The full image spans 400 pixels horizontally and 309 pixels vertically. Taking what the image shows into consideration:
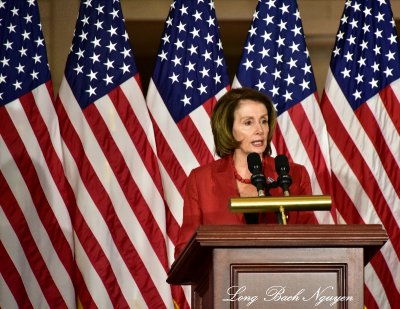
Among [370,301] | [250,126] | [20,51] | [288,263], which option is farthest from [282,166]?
[20,51]

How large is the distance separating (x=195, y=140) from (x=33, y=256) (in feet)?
3.76

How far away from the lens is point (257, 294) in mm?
2791

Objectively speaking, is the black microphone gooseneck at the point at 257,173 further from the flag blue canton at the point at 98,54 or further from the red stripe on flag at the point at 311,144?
the flag blue canton at the point at 98,54

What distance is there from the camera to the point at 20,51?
227 inches

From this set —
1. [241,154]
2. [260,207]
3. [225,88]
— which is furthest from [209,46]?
[260,207]

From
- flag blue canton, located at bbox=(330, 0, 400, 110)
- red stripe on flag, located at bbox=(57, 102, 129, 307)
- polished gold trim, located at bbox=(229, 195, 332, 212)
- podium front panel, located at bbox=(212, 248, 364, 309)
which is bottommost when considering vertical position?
red stripe on flag, located at bbox=(57, 102, 129, 307)

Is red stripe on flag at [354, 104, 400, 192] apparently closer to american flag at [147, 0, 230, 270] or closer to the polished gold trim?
american flag at [147, 0, 230, 270]

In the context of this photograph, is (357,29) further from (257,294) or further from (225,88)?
(257,294)

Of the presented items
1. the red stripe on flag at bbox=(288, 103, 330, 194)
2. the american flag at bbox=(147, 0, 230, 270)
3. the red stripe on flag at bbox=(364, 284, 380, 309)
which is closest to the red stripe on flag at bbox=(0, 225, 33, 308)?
the american flag at bbox=(147, 0, 230, 270)

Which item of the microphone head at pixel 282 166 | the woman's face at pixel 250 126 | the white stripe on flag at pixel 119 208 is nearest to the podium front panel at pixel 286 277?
the microphone head at pixel 282 166

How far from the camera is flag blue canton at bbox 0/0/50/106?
570cm

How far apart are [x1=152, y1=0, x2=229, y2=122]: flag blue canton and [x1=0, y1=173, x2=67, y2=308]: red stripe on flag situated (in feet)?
3.53

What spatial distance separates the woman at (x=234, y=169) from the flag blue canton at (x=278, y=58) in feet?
5.44

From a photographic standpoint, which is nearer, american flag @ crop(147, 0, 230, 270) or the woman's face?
the woman's face
